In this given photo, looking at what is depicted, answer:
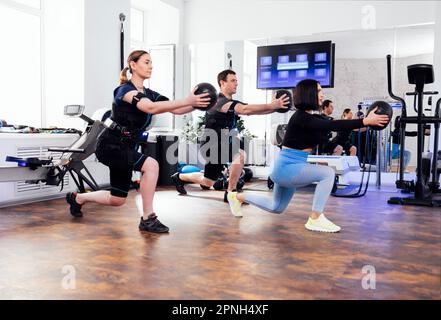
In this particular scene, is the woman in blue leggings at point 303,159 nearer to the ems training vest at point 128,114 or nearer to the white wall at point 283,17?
the ems training vest at point 128,114

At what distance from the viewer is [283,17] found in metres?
7.41

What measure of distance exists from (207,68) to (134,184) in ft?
9.95

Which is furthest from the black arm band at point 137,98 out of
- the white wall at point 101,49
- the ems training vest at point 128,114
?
the white wall at point 101,49

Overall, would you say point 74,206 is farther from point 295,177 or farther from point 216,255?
point 295,177

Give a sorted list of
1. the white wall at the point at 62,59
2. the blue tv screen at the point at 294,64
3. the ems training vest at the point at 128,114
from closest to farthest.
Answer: the ems training vest at the point at 128,114
the white wall at the point at 62,59
the blue tv screen at the point at 294,64

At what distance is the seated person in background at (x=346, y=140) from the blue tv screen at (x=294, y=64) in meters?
0.61

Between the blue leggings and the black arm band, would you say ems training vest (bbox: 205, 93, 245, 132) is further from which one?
the black arm band

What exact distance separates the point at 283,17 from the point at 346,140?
7.83ft

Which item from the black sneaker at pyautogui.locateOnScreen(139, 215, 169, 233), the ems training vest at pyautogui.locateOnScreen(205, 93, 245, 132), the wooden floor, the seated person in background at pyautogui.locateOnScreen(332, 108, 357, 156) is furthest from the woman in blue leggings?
the seated person in background at pyautogui.locateOnScreen(332, 108, 357, 156)

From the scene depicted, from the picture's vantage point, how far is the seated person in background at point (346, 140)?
663 cm

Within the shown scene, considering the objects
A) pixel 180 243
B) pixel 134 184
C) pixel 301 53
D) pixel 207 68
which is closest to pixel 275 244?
pixel 180 243

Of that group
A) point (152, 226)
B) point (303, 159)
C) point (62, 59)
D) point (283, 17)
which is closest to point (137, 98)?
point (152, 226)

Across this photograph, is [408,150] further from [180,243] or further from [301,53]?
[180,243]
